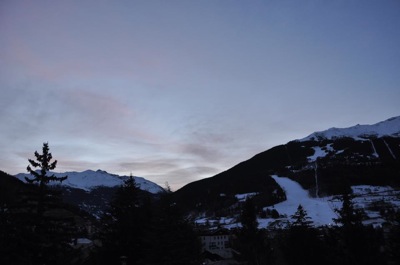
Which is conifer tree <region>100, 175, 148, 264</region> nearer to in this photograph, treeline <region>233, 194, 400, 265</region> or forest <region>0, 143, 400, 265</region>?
forest <region>0, 143, 400, 265</region>

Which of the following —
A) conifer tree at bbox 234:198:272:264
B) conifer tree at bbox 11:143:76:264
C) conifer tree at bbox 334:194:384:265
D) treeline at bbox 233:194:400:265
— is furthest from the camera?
conifer tree at bbox 234:198:272:264

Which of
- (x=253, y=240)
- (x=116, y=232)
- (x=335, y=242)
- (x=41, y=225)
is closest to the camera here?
(x=41, y=225)

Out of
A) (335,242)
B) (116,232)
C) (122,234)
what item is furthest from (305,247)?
(116,232)

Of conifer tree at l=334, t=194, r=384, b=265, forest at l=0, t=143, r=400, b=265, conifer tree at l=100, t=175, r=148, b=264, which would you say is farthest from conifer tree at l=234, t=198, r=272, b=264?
conifer tree at l=334, t=194, r=384, b=265

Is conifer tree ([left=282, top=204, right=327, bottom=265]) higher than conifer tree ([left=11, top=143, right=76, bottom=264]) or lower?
lower

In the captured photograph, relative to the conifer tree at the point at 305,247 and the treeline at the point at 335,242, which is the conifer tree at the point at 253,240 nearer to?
the treeline at the point at 335,242

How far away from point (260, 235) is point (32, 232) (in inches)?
1427

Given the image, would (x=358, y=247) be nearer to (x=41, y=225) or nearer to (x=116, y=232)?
(x=116, y=232)

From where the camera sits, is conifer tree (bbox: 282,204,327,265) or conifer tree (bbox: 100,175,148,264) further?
conifer tree (bbox: 282,204,327,265)

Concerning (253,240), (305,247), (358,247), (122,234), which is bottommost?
(305,247)

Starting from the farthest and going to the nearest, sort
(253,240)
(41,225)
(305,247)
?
(253,240) → (305,247) → (41,225)

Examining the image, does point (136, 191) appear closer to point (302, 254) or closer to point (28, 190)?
point (28, 190)

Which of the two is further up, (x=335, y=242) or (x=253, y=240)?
(x=253, y=240)

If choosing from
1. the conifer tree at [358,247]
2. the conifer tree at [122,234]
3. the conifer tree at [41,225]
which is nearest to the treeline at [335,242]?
the conifer tree at [358,247]
